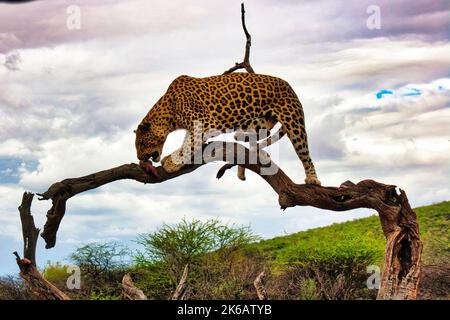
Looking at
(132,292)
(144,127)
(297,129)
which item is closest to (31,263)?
(132,292)

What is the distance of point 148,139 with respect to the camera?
32.9 ft

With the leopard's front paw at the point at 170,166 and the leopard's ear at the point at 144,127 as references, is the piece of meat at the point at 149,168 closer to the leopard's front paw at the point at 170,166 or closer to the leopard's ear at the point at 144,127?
the leopard's front paw at the point at 170,166

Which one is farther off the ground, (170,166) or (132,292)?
(170,166)

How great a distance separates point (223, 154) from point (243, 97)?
100 centimetres

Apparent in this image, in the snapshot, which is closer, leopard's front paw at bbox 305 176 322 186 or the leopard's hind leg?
the leopard's hind leg

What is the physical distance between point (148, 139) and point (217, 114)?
122 centimetres

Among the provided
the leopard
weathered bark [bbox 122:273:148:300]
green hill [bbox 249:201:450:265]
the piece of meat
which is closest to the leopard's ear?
the leopard

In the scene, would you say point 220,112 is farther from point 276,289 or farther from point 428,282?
point 428,282

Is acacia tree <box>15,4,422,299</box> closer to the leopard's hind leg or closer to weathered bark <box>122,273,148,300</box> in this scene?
the leopard's hind leg

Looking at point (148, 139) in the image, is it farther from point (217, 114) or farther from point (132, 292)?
point (132, 292)

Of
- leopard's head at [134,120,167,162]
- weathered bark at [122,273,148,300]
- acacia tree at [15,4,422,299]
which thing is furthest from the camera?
leopard's head at [134,120,167,162]

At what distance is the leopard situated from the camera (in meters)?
9.82

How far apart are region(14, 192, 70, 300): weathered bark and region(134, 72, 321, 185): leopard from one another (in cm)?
199

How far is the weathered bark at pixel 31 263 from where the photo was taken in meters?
9.53
